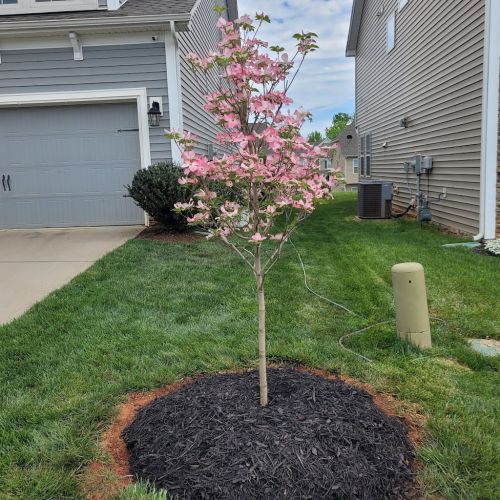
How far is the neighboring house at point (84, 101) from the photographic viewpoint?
25.8 feet

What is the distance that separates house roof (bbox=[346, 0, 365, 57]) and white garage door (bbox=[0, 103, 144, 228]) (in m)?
10.2

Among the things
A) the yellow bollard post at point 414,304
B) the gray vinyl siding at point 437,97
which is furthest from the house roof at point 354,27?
the yellow bollard post at point 414,304

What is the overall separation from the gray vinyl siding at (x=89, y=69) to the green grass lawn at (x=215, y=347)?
11.0ft

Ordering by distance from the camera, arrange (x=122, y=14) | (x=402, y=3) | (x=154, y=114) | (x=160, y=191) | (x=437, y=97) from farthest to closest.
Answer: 1. (x=402, y=3)
2. (x=437, y=97)
3. (x=154, y=114)
4. (x=122, y=14)
5. (x=160, y=191)

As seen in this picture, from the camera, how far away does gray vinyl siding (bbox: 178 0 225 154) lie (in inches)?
335

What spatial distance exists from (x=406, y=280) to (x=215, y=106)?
185cm

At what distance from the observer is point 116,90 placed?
26.5 ft

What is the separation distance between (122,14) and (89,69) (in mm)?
1013

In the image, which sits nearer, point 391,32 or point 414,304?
point 414,304

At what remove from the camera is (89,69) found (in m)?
8.03

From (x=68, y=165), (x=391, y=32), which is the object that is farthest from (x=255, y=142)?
(x=391, y=32)

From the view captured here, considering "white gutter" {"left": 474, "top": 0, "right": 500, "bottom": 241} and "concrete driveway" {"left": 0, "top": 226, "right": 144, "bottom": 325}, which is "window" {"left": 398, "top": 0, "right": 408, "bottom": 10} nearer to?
"white gutter" {"left": 474, "top": 0, "right": 500, "bottom": 241}

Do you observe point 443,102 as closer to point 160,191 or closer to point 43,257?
point 160,191

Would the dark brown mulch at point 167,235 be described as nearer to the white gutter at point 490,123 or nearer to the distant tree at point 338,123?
the white gutter at point 490,123
